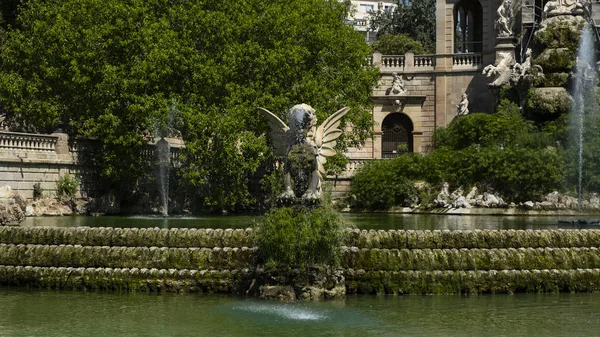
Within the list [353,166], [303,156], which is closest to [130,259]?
[303,156]

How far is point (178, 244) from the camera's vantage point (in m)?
22.3

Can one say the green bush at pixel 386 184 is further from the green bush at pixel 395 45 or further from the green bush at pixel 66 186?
the green bush at pixel 395 45

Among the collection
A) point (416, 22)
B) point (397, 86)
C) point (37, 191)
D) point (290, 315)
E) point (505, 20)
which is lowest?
point (290, 315)

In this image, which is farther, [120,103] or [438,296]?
[120,103]

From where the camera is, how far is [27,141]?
133ft

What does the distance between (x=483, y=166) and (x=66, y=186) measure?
702 inches

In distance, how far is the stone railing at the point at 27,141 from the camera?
39.2m

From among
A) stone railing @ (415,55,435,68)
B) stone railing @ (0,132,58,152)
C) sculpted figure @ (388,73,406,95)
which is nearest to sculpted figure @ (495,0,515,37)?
stone railing @ (415,55,435,68)

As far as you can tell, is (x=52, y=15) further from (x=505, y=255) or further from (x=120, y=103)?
(x=505, y=255)

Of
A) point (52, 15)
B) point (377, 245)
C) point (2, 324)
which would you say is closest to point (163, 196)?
point (52, 15)

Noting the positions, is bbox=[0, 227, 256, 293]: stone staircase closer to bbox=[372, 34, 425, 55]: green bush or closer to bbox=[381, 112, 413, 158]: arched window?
bbox=[381, 112, 413, 158]: arched window

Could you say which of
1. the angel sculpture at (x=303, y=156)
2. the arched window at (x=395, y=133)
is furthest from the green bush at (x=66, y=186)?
the angel sculpture at (x=303, y=156)

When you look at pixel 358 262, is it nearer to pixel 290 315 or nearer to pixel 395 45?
pixel 290 315

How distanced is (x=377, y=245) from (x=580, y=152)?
24.0 metres
